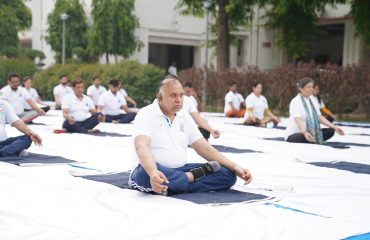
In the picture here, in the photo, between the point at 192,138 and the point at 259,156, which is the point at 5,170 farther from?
the point at 259,156

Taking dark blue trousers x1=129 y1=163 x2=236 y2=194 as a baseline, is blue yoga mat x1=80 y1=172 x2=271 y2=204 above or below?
below

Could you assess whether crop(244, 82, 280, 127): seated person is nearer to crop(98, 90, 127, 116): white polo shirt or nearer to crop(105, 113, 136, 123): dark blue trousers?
crop(105, 113, 136, 123): dark blue trousers

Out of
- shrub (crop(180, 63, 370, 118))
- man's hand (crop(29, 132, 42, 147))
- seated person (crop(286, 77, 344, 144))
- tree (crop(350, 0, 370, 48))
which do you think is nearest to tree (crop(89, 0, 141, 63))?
shrub (crop(180, 63, 370, 118))

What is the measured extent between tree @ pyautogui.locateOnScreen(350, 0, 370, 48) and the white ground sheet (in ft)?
40.9

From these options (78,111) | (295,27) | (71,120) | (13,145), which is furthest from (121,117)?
(295,27)

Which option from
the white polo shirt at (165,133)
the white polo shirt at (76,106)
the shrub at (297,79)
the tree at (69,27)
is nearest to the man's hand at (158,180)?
the white polo shirt at (165,133)

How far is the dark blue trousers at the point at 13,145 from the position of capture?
6.76 m

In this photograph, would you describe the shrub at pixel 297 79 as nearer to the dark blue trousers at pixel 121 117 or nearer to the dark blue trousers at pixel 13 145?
the dark blue trousers at pixel 121 117

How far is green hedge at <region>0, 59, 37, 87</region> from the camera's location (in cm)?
2525

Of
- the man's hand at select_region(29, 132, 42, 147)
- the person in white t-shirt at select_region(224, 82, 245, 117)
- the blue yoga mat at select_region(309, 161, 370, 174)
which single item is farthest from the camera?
the person in white t-shirt at select_region(224, 82, 245, 117)

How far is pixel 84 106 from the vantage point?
35.6ft

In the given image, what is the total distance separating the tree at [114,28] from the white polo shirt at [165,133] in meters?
20.6

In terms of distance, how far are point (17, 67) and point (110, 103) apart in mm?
13960

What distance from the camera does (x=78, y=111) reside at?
10.7 meters
